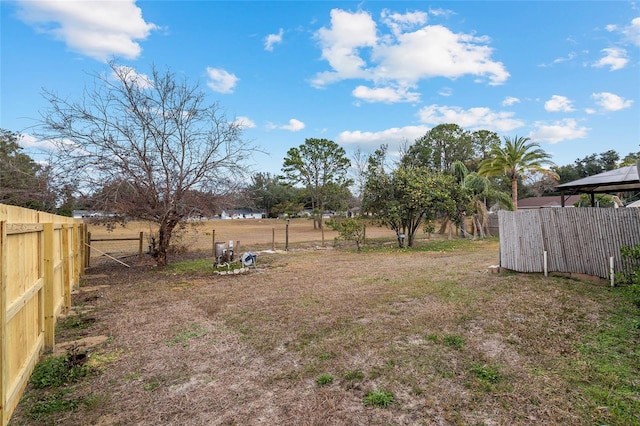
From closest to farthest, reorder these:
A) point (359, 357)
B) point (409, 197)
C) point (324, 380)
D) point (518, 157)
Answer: point (324, 380) → point (359, 357) → point (409, 197) → point (518, 157)

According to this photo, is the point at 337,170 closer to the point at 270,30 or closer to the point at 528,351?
the point at 270,30

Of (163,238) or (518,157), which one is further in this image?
(518,157)

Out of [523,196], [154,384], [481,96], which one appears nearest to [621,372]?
[154,384]

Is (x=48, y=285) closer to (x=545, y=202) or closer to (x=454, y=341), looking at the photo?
(x=454, y=341)

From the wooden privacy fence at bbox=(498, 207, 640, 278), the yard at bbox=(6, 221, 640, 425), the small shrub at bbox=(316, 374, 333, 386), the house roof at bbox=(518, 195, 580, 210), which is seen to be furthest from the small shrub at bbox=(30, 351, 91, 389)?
the house roof at bbox=(518, 195, 580, 210)

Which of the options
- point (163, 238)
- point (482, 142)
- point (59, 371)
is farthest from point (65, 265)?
point (482, 142)

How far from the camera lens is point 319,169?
32.8m

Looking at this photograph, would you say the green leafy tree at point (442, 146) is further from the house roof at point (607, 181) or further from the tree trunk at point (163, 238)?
the tree trunk at point (163, 238)

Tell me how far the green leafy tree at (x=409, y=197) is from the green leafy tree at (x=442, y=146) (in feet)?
59.6

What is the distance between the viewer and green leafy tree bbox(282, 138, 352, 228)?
104ft

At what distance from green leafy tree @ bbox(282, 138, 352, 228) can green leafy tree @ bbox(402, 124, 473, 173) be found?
7376 millimetres

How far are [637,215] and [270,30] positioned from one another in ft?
38.7

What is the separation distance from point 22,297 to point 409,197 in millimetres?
13138

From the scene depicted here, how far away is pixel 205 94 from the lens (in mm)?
9617
